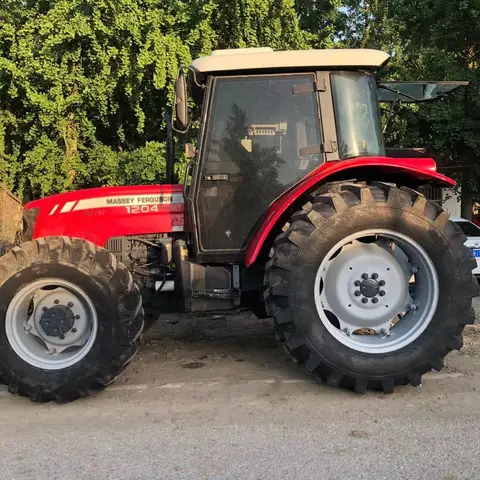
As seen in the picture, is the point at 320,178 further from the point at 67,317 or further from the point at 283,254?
the point at 67,317

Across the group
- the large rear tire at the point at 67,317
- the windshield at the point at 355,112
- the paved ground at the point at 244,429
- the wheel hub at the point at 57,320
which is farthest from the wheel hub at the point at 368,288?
the wheel hub at the point at 57,320

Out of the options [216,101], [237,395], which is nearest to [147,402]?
[237,395]

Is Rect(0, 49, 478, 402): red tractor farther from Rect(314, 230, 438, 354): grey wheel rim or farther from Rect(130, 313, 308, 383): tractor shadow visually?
Rect(130, 313, 308, 383): tractor shadow

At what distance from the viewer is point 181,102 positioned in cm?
352

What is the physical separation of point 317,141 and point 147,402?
7.48ft

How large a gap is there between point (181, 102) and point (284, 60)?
32.6 inches

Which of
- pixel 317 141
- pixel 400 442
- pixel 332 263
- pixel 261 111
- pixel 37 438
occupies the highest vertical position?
pixel 261 111

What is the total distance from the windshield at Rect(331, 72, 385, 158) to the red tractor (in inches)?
0.4

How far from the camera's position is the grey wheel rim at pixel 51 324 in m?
3.60

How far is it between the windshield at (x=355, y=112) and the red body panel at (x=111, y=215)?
140 cm

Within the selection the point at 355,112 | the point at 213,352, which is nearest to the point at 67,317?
the point at 213,352

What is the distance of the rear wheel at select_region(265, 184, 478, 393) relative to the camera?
3.47m

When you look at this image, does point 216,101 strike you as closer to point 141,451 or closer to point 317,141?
point 317,141

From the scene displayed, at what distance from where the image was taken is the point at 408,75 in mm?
10383
